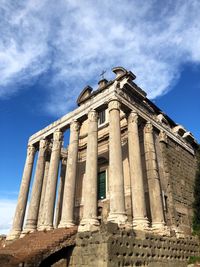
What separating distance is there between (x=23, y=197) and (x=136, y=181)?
9.42 metres

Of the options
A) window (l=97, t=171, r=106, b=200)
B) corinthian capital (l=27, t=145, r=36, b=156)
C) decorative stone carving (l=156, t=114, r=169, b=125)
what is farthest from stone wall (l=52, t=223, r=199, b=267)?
corinthian capital (l=27, t=145, r=36, b=156)

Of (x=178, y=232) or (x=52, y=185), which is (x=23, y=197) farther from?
(x=178, y=232)

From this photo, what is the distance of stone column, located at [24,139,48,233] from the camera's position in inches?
679

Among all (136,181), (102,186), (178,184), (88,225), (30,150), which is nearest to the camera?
(88,225)

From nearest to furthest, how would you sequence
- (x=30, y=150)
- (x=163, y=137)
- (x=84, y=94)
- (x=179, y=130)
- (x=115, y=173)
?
(x=115, y=173)
(x=163, y=137)
(x=30, y=150)
(x=179, y=130)
(x=84, y=94)

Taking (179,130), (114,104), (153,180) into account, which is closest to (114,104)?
(114,104)

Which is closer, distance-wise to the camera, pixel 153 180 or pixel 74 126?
pixel 153 180

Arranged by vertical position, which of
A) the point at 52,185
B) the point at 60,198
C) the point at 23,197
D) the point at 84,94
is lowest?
the point at 23,197

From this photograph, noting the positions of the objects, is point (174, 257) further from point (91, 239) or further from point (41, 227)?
point (41, 227)

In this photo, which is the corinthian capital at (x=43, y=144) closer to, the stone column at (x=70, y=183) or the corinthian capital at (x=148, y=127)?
the stone column at (x=70, y=183)

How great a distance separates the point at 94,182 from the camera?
45.8 feet

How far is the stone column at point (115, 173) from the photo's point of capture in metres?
12.2

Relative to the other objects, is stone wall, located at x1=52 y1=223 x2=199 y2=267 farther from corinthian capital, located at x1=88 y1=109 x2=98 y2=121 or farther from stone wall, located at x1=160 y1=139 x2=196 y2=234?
corinthian capital, located at x1=88 y1=109 x2=98 y2=121

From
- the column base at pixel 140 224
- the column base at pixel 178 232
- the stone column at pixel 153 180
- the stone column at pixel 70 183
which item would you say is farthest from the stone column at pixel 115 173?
the column base at pixel 178 232
